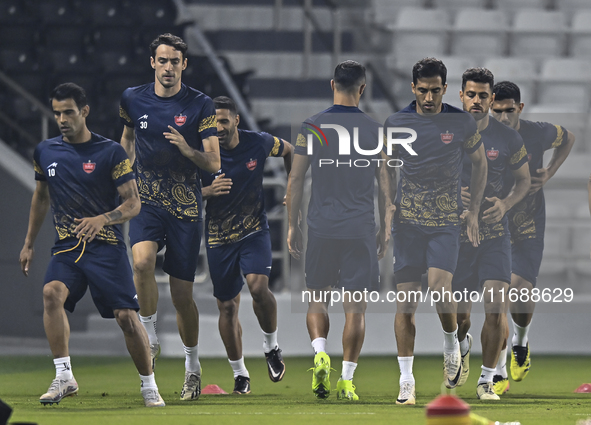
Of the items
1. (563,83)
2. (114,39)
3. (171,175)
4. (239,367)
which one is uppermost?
(114,39)

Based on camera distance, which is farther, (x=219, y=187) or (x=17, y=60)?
(x=17, y=60)

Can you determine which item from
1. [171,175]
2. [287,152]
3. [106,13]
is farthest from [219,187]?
[106,13]

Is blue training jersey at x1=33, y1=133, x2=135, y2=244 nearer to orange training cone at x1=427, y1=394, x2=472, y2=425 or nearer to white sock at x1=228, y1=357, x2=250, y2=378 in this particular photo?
white sock at x1=228, y1=357, x2=250, y2=378

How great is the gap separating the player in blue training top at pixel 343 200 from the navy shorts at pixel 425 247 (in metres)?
0.15

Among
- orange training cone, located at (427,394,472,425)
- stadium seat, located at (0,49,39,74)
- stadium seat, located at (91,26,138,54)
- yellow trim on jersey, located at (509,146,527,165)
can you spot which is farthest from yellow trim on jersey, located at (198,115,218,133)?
stadium seat, located at (91,26,138,54)

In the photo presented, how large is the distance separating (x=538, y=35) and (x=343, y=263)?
376 inches

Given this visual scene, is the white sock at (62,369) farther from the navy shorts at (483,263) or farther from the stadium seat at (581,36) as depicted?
the stadium seat at (581,36)

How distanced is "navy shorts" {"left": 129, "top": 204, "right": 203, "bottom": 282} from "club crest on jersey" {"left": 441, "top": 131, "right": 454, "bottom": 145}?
1.77 m

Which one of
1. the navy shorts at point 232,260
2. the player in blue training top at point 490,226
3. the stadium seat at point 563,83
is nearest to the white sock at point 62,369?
the navy shorts at point 232,260

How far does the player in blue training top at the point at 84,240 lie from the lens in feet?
20.4

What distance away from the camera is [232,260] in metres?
7.47

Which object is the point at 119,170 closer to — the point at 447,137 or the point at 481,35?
the point at 447,137

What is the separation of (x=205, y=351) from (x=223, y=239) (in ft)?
12.7

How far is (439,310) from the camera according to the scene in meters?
6.91
